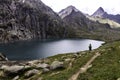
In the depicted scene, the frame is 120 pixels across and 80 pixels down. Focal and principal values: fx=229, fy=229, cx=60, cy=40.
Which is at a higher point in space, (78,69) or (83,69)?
(83,69)

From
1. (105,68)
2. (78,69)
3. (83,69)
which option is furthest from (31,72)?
(105,68)

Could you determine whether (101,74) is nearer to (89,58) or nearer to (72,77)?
(72,77)

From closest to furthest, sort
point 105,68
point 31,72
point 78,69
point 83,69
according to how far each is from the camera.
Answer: point 105,68
point 83,69
point 78,69
point 31,72

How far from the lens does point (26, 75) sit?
5238 cm

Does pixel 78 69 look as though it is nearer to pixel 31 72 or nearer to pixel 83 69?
pixel 83 69

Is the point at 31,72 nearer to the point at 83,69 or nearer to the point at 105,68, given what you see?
the point at 83,69

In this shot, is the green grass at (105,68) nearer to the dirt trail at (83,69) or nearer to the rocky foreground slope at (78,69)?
the rocky foreground slope at (78,69)

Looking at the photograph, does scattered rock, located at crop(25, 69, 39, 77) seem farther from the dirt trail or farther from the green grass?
the green grass

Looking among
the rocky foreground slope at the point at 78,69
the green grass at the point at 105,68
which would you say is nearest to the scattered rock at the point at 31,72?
the rocky foreground slope at the point at 78,69

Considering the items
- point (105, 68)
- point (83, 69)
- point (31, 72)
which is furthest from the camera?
point (31, 72)

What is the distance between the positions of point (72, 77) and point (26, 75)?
15.1 metres

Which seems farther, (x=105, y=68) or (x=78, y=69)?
(x=78, y=69)

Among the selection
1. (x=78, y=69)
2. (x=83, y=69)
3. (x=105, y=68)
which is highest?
(x=105, y=68)

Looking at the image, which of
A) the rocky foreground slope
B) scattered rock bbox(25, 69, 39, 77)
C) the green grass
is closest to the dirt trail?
the rocky foreground slope
